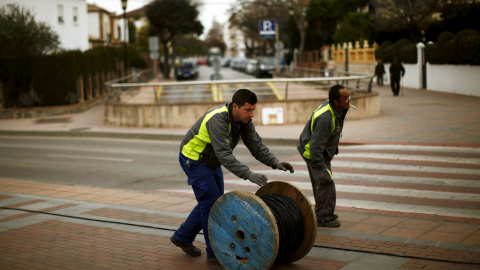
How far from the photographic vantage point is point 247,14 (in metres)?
76.0

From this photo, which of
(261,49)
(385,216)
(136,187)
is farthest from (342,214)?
(261,49)

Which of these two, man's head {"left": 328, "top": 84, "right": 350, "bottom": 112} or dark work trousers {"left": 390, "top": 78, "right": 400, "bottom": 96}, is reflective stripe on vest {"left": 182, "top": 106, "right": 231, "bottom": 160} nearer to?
man's head {"left": 328, "top": 84, "right": 350, "bottom": 112}

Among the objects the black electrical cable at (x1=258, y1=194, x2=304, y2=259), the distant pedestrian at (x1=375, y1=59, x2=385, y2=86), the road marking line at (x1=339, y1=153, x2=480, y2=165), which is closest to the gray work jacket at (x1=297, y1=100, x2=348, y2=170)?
the black electrical cable at (x1=258, y1=194, x2=304, y2=259)

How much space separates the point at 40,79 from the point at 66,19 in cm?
1898

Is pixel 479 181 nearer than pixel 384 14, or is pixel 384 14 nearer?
pixel 479 181

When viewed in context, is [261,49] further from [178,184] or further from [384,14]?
[178,184]

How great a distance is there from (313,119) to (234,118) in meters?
1.68

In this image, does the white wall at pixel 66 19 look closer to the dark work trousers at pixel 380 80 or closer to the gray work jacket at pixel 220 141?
the dark work trousers at pixel 380 80

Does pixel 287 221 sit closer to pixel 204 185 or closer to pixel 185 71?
pixel 204 185

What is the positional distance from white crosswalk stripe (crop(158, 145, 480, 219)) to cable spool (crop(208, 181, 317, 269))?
2.90 m

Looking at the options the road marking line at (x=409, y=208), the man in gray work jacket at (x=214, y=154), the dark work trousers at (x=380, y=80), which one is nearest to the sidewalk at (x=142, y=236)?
the road marking line at (x=409, y=208)

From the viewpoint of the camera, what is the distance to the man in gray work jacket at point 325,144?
680 cm

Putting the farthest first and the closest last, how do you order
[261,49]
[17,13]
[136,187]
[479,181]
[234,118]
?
[261,49] < [17,13] < [136,187] < [479,181] < [234,118]

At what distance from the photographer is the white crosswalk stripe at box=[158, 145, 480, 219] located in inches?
328
